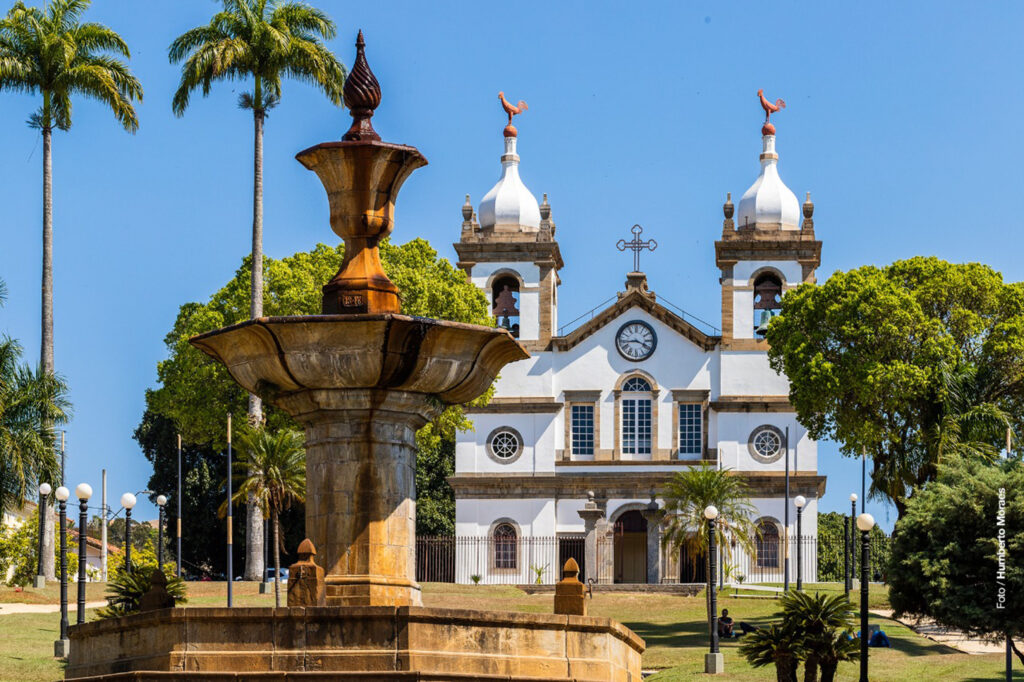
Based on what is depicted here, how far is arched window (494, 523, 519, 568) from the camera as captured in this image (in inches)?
2542

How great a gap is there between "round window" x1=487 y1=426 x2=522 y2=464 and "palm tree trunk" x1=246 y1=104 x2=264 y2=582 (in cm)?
1777

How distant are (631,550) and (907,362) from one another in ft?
66.4

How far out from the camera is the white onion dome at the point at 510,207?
222 feet

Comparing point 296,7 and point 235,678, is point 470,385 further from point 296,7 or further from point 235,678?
point 296,7

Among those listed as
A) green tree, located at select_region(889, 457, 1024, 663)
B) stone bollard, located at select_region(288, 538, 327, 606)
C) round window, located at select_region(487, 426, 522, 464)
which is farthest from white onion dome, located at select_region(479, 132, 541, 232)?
stone bollard, located at select_region(288, 538, 327, 606)

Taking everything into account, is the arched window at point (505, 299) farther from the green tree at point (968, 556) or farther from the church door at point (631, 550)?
the green tree at point (968, 556)

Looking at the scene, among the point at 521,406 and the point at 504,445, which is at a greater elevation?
the point at 521,406

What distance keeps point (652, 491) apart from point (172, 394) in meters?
18.8

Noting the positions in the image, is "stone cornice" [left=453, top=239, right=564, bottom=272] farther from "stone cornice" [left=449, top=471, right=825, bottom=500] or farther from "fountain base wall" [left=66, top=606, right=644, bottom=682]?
"fountain base wall" [left=66, top=606, right=644, bottom=682]

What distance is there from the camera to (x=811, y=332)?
50062 millimetres

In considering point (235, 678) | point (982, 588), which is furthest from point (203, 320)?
point (235, 678)

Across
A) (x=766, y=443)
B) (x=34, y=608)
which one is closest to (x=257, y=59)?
(x=34, y=608)

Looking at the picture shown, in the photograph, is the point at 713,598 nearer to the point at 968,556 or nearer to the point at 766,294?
the point at 968,556

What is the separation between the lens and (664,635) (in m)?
41.2
